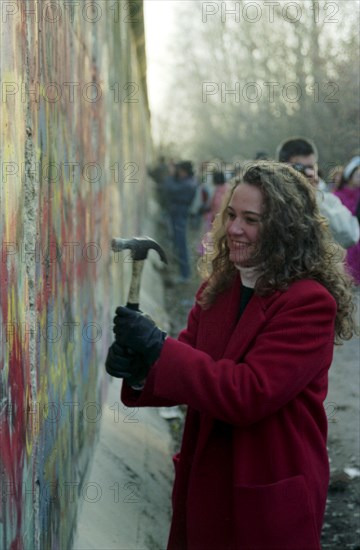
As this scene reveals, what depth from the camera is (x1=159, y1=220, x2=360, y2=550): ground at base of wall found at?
5727mm

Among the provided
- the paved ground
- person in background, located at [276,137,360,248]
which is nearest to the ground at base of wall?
the paved ground

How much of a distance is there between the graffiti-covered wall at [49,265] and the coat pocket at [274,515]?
0.66 meters

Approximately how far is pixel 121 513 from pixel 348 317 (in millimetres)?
2176

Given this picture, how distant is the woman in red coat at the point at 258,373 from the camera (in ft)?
10.0

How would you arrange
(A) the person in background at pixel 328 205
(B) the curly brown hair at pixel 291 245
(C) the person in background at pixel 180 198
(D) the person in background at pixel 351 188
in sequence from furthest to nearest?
(C) the person in background at pixel 180 198
(D) the person in background at pixel 351 188
(A) the person in background at pixel 328 205
(B) the curly brown hair at pixel 291 245

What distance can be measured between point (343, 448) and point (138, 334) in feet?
14.0

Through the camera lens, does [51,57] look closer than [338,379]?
Yes

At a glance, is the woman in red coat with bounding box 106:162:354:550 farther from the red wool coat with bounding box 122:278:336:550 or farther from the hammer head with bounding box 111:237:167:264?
the hammer head with bounding box 111:237:167:264

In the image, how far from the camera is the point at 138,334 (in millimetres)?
3053

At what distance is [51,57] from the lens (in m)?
3.85

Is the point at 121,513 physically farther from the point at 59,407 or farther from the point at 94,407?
the point at 59,407

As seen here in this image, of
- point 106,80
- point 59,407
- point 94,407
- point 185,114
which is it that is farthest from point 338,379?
point 185,114

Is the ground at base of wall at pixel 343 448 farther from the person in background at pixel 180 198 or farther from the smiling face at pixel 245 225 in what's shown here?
the person in background at pixel 180 198

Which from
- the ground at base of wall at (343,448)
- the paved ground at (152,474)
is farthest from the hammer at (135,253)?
the ground at base of wall at (343,448)
